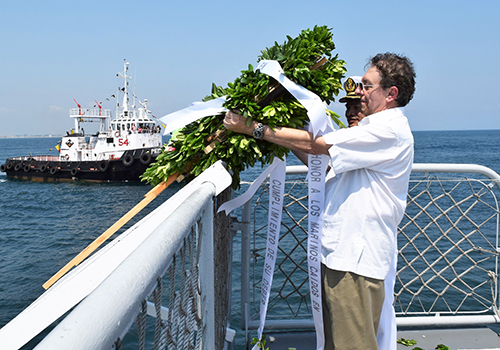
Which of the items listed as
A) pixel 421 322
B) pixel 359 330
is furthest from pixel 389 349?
pixel 421 322

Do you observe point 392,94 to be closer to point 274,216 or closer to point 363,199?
point 363,199

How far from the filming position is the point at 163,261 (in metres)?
0.72

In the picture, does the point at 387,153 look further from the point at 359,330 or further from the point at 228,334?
the point at 228,334

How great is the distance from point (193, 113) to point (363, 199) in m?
0.91

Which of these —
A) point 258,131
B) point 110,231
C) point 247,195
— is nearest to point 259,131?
point 258,131

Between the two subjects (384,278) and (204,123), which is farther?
(204,123)

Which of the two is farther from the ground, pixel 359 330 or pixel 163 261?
pixel 163 261

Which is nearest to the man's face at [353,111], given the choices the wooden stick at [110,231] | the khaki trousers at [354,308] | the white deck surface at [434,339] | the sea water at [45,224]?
the khaki trousers at [354,308]

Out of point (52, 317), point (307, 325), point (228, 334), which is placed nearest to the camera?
point (52, 317)

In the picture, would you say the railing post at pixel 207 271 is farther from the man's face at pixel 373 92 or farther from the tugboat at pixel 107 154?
the tugboat at pixel 107 154

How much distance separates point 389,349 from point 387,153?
1.01 m

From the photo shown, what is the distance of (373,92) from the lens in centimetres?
188

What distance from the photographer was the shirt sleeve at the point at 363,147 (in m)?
1.71

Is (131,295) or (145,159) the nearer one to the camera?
(131,295)
